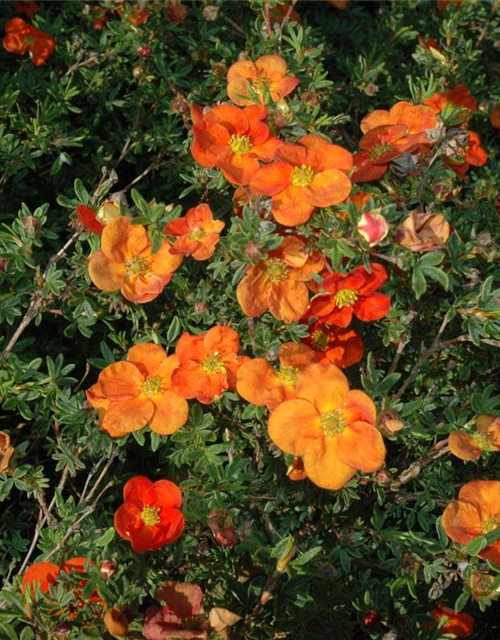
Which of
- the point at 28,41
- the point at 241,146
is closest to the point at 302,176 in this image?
the point at 241,146

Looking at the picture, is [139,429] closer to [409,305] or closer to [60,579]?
[60,579]

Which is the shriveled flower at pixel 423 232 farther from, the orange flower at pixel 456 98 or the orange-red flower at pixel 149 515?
the orange flower at pixel 456 98

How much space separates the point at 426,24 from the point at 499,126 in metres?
0.66

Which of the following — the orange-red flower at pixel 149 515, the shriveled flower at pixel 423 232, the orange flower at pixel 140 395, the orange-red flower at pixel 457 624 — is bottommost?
the orange-red flower at pixel 457 624

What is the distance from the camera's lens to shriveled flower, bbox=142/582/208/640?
1.60 meters

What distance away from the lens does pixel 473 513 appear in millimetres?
2047

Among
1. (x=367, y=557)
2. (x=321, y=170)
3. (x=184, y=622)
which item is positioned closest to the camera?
(x=184, y=622)

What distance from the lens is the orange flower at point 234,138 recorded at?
209 cm

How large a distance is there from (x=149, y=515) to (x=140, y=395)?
1.12 feet

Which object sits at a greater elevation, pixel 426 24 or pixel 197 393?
pixel 426 24

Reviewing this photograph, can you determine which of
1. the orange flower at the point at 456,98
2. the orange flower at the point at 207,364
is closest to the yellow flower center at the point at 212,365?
the orange flower at the point at 207,364

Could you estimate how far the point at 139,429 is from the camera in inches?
84.4

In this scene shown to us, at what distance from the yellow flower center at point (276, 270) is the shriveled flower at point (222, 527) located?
2.09 feet

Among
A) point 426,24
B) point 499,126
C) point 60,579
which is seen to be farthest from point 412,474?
point 426,24
